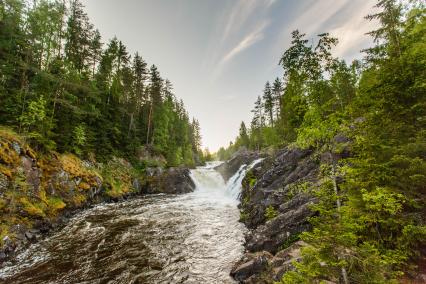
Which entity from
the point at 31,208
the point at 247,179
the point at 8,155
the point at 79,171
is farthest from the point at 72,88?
the point at 247,179

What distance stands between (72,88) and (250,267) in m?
24.3

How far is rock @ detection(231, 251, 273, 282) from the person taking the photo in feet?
27.7

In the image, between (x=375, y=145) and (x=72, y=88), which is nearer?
(x=375, y=145)

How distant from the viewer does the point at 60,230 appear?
14117mm

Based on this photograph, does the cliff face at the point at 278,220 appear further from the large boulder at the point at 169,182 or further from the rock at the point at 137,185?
the rock at the point at 137,185

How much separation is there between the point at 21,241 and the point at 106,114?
23348mm

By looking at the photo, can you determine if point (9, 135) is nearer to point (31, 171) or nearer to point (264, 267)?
point (31, 171)

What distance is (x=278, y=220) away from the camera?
1114 centimetres

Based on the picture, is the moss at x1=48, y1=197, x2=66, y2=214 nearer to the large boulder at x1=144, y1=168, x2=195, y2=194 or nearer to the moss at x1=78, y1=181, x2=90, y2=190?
the moss at x1=78, y1=181, x2=90, y2=190

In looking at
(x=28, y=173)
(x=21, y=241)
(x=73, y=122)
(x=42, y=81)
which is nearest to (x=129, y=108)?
(x=73, y=122)

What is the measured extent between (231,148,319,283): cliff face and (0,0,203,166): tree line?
16076mm

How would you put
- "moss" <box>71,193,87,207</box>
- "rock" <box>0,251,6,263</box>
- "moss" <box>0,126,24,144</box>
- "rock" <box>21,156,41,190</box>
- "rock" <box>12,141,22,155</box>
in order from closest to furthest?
"rock" <box>0,251,6,263</box> < "moss" <box>0,126,24,144</box> < "rock" <box>12,141,22,155</box> < "rock" <box>21,156,41,190</box> < "moss" <box>71,193,87,207</box>

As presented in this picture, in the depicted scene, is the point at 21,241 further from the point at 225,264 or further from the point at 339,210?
the point at 339,210

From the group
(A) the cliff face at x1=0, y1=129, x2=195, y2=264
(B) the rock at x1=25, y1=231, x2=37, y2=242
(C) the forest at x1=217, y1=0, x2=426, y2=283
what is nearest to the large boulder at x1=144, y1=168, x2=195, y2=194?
(A) the cliff face at x1=0, y1=129, x2=195, y2=264
